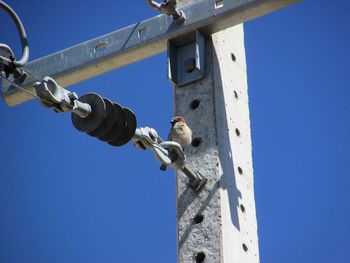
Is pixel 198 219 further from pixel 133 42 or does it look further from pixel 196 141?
pixel 133 42

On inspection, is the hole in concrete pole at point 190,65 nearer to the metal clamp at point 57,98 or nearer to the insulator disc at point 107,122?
the insulator disc at point 107,122

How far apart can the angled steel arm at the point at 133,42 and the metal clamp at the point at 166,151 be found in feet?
3.52

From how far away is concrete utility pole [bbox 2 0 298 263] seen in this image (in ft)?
18.0

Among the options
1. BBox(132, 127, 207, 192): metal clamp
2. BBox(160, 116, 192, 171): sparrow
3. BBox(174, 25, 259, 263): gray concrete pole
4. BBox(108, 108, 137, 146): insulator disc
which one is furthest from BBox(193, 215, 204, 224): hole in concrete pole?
BBox(108, 108, 137, 146): insulator disc

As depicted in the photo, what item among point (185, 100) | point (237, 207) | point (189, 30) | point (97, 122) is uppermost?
point (189, 30)

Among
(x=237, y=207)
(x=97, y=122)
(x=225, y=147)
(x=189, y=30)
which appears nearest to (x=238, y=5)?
(x=189, y=30)

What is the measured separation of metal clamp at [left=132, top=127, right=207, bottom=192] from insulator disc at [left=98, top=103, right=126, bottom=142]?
27cm

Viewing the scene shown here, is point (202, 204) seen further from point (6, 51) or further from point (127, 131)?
point (6, 51)

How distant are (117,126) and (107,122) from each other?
0.23 ft

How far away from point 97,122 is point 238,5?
1.74m

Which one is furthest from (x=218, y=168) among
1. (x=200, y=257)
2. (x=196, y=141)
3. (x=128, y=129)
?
(x=128, y=129)

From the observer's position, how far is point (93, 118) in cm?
463

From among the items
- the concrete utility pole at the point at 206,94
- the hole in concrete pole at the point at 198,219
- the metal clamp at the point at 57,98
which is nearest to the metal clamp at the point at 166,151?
the concrete utility pole at the point at 206,94

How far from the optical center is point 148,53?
635 cm
